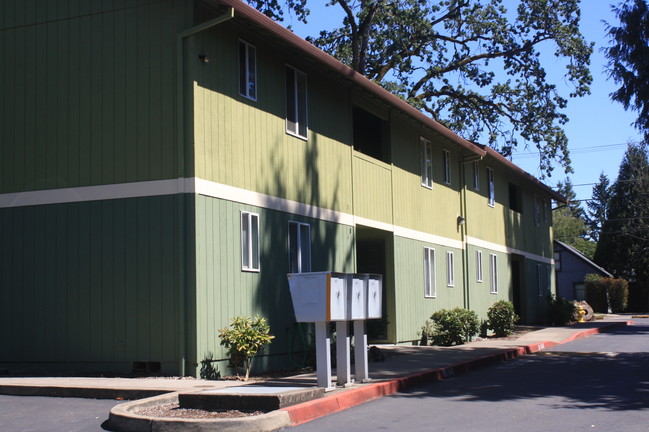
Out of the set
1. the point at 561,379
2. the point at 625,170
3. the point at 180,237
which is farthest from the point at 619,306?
the point at 180,237

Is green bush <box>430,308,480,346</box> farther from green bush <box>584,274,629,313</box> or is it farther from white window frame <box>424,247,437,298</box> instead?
green bush <box>584,274,629,313</box>

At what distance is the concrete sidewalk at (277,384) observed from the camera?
848 centimetres

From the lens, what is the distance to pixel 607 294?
174ft

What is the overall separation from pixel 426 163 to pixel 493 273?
727 centimetres

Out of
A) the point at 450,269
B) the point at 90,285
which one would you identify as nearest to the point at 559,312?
the point at 450,269

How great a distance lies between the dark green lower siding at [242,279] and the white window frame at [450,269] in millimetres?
7957

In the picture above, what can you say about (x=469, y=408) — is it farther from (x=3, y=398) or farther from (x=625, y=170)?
(x=625, y=170)

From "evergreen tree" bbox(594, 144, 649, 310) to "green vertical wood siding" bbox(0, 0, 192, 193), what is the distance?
48.7 metres

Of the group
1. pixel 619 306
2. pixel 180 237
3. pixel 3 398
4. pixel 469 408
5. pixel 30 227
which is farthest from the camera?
pixel 619 306

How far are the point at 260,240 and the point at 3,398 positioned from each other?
5.27 metres

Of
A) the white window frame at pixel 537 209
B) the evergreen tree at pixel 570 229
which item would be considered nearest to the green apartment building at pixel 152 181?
the white window frame at pixel 537 209

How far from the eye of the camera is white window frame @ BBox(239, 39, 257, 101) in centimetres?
1468

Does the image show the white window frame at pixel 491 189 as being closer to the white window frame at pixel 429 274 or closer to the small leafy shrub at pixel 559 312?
the small leafy shrub at pixel 559 312

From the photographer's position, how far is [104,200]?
1355 cm
